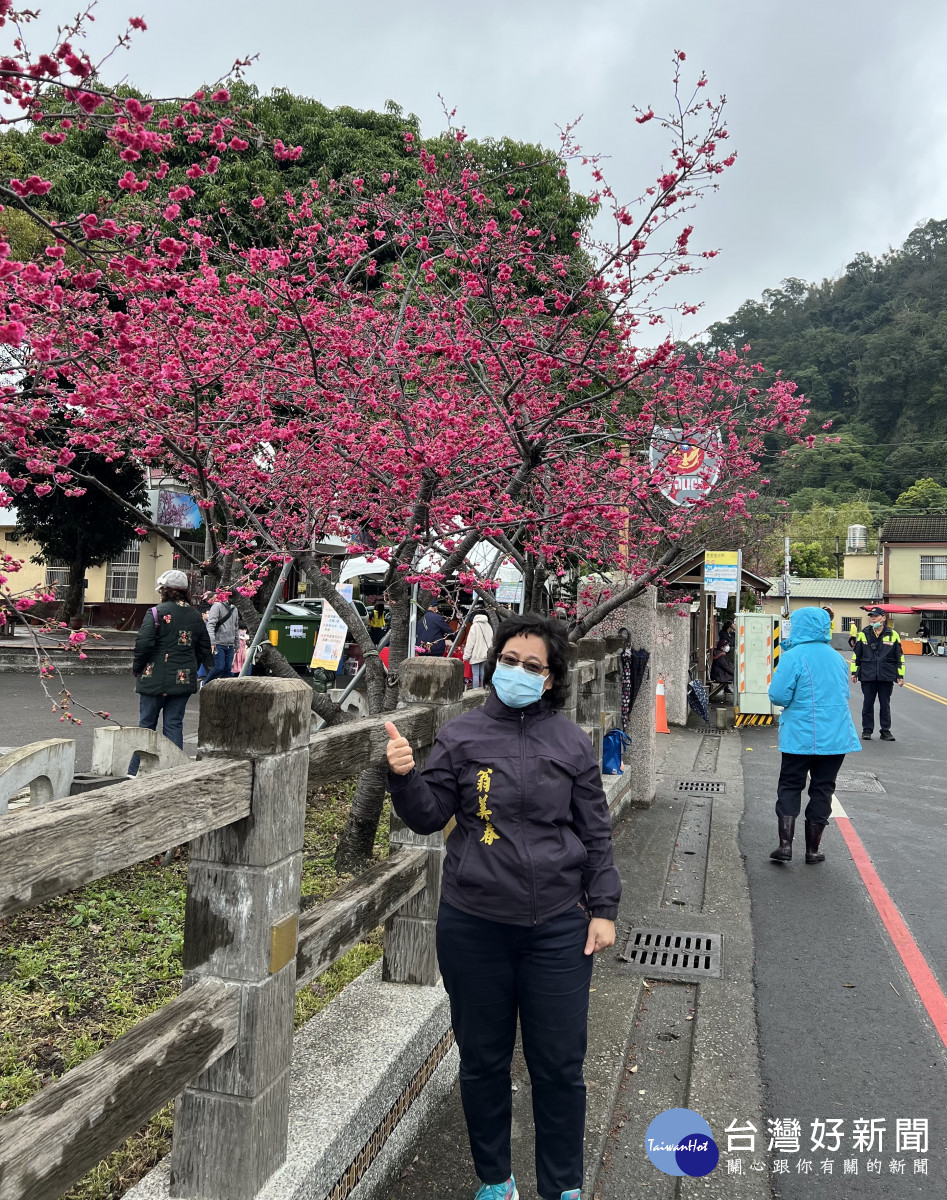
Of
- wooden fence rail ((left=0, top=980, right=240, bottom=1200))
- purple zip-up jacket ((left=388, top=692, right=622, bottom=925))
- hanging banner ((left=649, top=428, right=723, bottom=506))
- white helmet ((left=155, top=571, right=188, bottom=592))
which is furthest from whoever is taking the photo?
white helmet ((left=155, top=571, right=188, bottom=592))

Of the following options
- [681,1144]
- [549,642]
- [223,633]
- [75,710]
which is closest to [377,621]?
[223,633]

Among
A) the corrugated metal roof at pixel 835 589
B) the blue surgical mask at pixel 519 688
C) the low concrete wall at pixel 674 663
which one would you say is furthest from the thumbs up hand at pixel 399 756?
the corrugated metal roof at pixel 835 589

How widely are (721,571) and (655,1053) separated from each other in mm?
11956

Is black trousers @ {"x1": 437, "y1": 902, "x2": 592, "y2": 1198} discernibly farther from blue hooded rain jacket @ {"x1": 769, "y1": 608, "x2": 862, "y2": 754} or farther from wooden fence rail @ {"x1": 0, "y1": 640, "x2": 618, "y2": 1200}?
blue hooded rain jacket @ {"x1": 769, "y1": 608, "x2": 862, "y2": 754}

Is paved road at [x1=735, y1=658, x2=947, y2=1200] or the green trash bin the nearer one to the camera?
paved road at [x1=735, y1=658, x2=947, y2=1200]

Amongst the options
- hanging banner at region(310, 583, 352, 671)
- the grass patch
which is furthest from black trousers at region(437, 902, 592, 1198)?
hanging banner at region(310, 583, 352, 671)

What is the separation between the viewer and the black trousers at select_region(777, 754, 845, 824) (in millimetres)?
6535

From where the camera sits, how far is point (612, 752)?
820cm

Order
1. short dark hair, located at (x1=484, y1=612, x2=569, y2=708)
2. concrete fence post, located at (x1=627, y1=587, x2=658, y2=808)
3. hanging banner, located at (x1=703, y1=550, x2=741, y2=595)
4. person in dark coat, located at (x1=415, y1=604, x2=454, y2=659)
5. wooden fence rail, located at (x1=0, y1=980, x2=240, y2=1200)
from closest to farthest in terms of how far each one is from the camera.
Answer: wooden fence rail, located at (x1=0, y1=980, x2=240, y2=1200) → short dark hair, located at (x1=484, y1=612, x2=569, y2=708) → concrete fence post, located at (x1=627, y1=587, x2=658, y2=808) → person in dark coat, located at (x1=415, y1=604, x2=454, y2=659) → hanging banner, located at (x1=703, y1=550, x2=741, y2=595)

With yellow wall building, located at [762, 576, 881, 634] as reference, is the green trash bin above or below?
below

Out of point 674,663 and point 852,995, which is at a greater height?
point 674,663

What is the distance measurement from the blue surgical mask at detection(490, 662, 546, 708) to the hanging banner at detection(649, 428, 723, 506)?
15.7 ft

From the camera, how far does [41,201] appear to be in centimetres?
1419

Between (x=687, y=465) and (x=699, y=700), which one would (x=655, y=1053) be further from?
(x=699, y=700)
